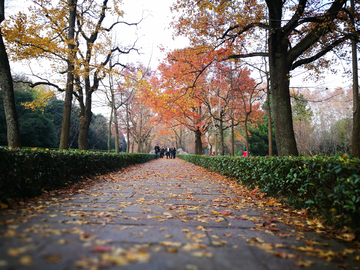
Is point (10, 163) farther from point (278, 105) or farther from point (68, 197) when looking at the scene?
point (278, 105)

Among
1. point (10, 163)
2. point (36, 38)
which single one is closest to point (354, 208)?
point (10, 163)

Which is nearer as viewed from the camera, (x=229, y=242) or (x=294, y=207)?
(x=229, y=242)

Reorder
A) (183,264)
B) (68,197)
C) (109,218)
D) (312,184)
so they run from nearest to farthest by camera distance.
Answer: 1. (183,264)
2. (109,218)
3. (312,184)
4. (68,197)

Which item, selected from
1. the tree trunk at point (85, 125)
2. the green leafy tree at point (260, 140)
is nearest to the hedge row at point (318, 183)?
the tree trunk at point (85, 125)

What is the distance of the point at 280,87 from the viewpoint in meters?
6.43

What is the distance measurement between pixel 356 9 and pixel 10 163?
992cm

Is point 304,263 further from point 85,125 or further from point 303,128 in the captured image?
point 303,128

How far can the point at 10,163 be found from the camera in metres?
3.17

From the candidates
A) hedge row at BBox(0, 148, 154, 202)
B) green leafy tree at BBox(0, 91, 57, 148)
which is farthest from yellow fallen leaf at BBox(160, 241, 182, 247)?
green leafy tree at BBox(0, 91, 57, 148)

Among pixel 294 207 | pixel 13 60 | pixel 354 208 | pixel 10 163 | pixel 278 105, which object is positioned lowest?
pixel 294 207

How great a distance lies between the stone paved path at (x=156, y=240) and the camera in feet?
5.24

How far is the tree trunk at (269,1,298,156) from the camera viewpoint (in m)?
6.29

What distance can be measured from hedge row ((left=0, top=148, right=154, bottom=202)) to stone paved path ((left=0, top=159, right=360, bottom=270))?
0.42 meters

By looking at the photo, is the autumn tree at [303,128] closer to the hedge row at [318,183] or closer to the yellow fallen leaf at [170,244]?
the hedge row at [318,183]
